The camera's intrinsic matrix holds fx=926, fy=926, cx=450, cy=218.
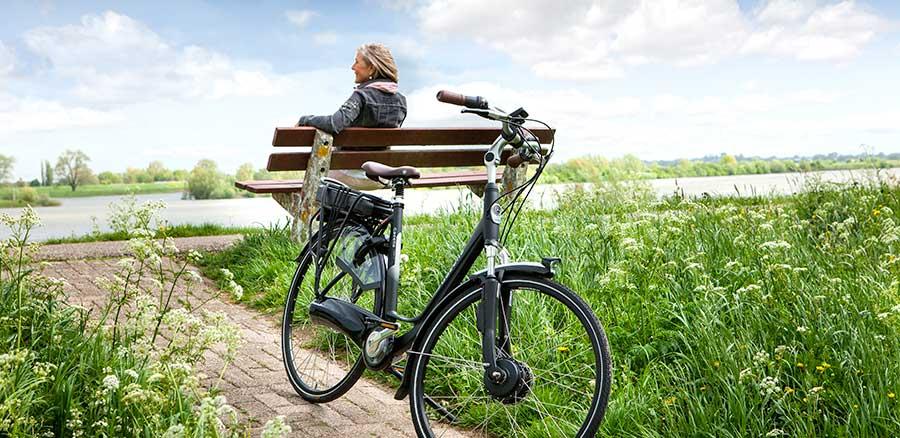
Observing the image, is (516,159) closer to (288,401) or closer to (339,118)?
(288,401)

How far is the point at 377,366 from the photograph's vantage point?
4531 millimetres

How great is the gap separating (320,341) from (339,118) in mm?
2984

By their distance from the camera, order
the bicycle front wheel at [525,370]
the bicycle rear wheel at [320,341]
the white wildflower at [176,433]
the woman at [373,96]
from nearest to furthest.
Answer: the white wildflower at [176,433] → the bicycle front wheel at [525,370] → the bicycle rear wheel at [320,341] → the woman at [373,96]

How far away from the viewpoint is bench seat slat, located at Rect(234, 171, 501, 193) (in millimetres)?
8789

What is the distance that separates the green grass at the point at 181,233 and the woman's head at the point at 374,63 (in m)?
2.70

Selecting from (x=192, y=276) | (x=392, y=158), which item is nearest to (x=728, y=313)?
(x=192, y=276)

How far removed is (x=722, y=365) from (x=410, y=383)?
138cm

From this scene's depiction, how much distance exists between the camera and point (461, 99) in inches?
148

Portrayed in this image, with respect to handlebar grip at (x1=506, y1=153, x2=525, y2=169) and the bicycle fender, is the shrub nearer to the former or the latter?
the bicycle fender

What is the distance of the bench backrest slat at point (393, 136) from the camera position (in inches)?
322

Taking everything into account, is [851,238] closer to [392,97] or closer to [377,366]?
[377,366]

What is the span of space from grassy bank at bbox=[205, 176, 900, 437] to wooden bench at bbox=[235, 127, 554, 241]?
52.8 inches

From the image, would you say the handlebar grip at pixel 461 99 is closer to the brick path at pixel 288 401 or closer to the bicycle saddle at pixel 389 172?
the bicycle saddle at pixel 389 172

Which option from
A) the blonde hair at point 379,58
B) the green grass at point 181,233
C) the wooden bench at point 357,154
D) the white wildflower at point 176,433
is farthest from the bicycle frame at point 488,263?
the green grass at point 181,233
